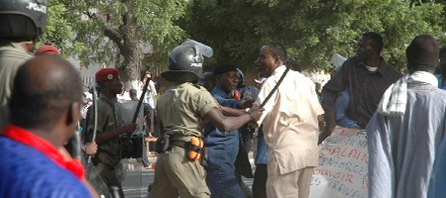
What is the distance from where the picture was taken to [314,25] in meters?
23.6

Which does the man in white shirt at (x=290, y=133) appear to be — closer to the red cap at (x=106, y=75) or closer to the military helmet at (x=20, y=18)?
the red cap at (x=106, y=75)

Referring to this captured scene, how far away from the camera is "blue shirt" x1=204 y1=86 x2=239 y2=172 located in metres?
9.55

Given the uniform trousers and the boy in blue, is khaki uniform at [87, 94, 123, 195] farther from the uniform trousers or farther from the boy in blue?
the uniform trousers

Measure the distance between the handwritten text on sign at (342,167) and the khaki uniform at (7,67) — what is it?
15.7ft

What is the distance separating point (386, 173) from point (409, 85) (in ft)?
1.85

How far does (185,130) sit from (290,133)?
1365 millimetres

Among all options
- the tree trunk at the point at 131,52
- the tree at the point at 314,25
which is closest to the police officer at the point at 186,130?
the tree at the point at 314,25

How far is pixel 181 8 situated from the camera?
2555 cm

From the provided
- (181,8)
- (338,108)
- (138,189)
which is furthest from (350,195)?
(181,8)

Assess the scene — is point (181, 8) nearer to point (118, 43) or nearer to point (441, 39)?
point (118, 43)

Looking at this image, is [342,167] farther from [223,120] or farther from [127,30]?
[127,30]

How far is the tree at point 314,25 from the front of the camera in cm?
2356

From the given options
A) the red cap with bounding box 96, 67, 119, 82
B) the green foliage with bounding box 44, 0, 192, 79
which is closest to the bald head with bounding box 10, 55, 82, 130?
the red cap with bounding box 96, 67, 119, 82

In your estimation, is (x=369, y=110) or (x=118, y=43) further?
(x=118, y=43)
